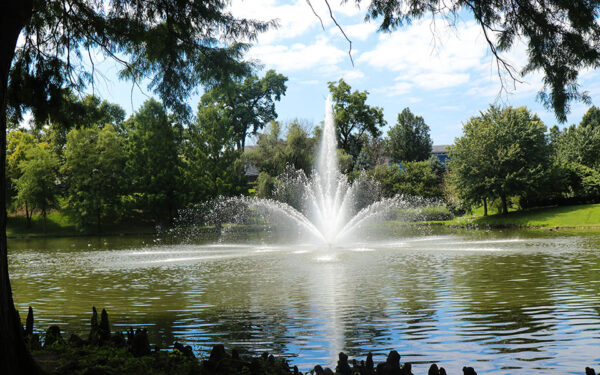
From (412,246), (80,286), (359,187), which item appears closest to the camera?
(80,286)

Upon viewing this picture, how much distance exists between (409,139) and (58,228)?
146 ft

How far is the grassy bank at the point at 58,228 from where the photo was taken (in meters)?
42.9

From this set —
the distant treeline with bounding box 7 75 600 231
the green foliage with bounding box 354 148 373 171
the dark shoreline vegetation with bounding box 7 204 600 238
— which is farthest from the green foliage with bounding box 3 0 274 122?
the green foliage with bounding box 354 148 373 171

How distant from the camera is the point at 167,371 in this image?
4.66 meters

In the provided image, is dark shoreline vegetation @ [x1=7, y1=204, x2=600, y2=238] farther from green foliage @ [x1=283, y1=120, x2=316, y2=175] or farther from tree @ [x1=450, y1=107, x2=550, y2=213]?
green foliage @ [x1=283, y1=120, x2=316, y2=175]

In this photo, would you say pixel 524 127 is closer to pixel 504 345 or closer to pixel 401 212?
pixel 401 212

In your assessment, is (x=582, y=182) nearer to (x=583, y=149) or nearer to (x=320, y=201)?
(x=583, y=149)

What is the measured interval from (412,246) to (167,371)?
18.6 meters

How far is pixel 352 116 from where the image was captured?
197 ft

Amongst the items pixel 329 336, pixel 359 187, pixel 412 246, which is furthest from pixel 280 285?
pixel 359 187

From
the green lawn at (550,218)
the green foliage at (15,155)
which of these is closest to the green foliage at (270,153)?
the green lawn at (550,218)

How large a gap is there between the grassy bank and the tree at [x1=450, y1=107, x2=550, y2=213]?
2728 centimetres

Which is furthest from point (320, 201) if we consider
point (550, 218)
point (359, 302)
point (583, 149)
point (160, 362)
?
point (160, 362)

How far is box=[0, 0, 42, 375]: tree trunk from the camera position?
4.33m
